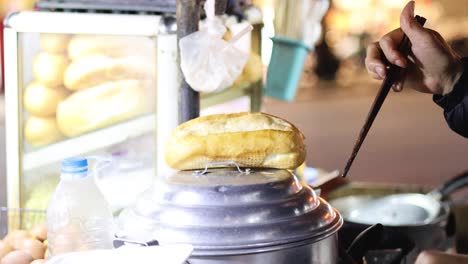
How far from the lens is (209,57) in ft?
5.89

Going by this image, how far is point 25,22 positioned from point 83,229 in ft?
2.67

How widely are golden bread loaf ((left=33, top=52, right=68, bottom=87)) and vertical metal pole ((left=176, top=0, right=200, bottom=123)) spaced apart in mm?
417

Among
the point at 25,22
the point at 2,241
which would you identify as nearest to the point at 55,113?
the point at 25,22

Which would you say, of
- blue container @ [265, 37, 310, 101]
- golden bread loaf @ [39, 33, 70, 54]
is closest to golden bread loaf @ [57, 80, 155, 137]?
A: golden bread loaf @ [39, 33, 70, 54]

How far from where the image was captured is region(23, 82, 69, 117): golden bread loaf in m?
2.08

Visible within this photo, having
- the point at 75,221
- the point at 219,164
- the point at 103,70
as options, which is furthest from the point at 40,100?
the point at 219,164

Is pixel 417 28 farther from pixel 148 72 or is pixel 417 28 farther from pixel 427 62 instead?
pixel 148 72

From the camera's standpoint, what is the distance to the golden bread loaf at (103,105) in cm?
209

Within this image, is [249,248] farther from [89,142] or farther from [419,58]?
[89,142]

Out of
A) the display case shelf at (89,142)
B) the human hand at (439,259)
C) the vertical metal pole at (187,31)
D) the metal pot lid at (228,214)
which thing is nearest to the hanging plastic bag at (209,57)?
the vertical metal pole at (187,31)

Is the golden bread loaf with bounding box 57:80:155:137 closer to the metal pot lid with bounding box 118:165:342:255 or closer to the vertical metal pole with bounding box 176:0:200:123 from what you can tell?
the vertical metal pole with bounding box 176:0:200:123

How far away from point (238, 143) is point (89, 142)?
758 millimetres

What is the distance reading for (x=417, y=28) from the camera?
1.76 meters

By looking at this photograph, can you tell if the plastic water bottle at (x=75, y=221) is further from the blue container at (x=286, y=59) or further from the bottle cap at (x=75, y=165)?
the blue container at (x=286, y=59)
